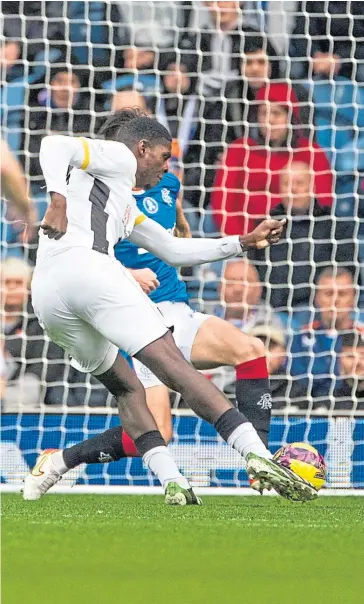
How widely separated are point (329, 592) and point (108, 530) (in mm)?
1347

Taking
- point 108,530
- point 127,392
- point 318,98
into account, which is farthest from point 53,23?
point 108,530

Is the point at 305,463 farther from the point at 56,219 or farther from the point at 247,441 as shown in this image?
the point at 56,219

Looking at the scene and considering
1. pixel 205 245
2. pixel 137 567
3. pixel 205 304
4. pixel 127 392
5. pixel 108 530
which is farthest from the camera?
pixel 205 304

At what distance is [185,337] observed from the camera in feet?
20.4

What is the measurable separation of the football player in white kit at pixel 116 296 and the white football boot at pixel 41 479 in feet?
3.28

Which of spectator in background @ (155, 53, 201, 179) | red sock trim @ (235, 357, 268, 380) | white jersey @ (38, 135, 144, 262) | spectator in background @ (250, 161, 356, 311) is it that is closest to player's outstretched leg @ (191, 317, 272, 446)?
red sock trim @ (235, 357, 268, 380)

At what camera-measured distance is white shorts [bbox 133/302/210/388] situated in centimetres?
620

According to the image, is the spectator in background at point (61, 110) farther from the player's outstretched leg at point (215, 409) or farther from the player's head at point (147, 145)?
the player's outstretched leg at point (215, 409)

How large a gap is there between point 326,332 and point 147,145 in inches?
124

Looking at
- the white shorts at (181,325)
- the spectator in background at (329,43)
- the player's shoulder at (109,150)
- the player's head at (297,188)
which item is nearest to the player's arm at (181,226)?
the white shorts at (181,325)

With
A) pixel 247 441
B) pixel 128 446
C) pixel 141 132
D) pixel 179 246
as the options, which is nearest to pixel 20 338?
pixel 128 446

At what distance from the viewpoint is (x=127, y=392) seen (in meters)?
5.23

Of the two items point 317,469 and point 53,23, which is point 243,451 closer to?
point 317,469

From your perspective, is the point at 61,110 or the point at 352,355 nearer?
the point at 352,355
